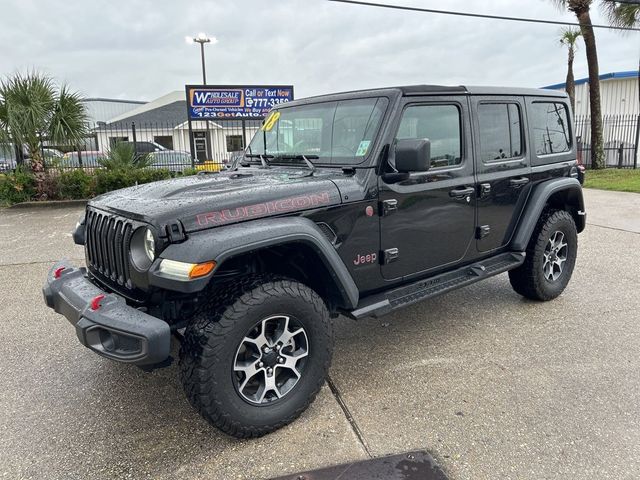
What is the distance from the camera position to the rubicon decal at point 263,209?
2496 mm

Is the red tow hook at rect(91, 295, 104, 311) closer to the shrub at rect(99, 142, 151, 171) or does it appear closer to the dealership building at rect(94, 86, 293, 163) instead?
the dealership building at rect(94, 86, 293, 163)

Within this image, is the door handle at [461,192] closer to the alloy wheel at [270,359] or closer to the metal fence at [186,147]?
the alloy wheel at [270,359]

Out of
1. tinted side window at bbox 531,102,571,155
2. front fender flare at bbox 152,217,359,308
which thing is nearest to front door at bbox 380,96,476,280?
front fender flare at bbox 152,217,359,308

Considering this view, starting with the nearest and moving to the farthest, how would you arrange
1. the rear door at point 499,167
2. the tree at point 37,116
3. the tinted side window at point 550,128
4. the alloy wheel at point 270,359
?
the alloy wheel at point 270,359, the rear door at point 499,167, the tinted side window at point 550,128, the tree at point 37,116

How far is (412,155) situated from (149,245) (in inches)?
62.4

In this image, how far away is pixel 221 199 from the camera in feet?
8.53

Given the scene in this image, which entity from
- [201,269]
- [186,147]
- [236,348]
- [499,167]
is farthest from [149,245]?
[186,147]

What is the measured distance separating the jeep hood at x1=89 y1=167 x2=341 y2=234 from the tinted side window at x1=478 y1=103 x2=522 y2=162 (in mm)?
1427

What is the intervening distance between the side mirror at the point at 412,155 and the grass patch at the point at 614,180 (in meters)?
11.6

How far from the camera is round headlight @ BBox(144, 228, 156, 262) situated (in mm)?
2467

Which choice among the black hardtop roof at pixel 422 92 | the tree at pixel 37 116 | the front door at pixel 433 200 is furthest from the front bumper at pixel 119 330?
the tree at pixel 37 116

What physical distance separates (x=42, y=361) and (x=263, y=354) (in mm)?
1996

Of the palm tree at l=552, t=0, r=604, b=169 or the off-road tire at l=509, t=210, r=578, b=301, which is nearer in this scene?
the off-road tire at l=509, t=210, r=578, b=301

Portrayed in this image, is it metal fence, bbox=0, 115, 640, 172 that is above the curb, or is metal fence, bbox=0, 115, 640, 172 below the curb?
above
